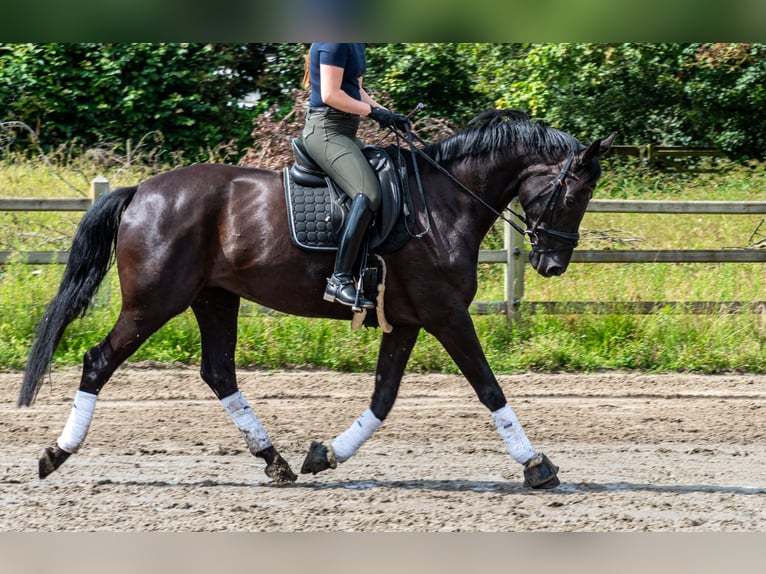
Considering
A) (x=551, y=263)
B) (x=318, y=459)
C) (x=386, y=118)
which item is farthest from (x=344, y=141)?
(x=318, y=459)

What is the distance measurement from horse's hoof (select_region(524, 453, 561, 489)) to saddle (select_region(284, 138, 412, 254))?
1417 millimetres

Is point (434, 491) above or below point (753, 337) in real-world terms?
above

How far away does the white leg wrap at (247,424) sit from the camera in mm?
5559

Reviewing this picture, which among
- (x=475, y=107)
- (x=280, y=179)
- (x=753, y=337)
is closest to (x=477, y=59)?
(x=475, y=107)

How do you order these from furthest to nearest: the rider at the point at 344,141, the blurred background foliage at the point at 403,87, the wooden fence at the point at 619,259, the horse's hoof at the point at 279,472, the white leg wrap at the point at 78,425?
the blurred background foliage at the point at 403,87 → the wooden fence at the point at 619,259 → the horse's hoof at the point at 279,472 → the white leg wrap at the point at 78,425 → the rider at the point at 344,141

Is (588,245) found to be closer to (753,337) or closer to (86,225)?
(753,337)

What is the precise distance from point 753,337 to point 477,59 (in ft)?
32.7

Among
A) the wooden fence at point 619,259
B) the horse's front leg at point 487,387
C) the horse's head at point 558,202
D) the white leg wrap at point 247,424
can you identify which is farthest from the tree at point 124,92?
the horse's front leg at point 487,387

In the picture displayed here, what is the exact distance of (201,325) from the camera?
581cm

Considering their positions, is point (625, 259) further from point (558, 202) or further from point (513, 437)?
point (513, 437)

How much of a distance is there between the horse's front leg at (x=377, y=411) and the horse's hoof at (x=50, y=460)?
135 centimetres

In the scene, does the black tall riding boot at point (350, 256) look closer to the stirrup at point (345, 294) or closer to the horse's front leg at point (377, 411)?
the stirrup at point (345, 294)

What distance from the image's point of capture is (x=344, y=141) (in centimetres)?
534
